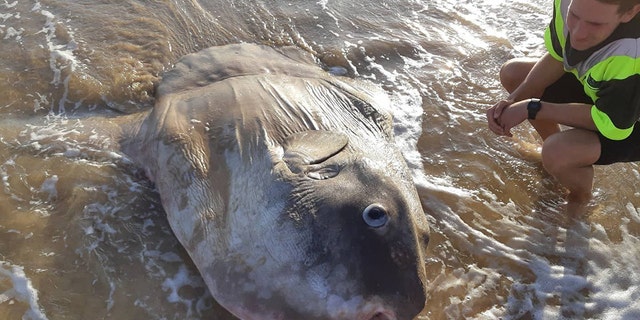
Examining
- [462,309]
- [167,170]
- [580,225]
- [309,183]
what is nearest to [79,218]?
[167,170]

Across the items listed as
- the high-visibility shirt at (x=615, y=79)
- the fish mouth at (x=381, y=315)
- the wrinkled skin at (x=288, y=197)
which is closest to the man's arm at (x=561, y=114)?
the high-visibility shirt at (x=615, y=79)

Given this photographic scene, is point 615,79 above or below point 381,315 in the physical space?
above

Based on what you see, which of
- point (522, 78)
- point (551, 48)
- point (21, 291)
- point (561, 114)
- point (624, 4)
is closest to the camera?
point (21, 291)

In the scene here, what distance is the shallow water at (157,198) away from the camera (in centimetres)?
313

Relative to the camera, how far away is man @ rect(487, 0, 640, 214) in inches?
129

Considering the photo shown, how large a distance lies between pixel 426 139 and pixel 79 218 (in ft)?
8.39

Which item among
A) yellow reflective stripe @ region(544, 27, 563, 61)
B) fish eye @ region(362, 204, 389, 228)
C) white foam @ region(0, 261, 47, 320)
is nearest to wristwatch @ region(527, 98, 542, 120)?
yellow reflective stripe @ region(544, 27, 563, 61)

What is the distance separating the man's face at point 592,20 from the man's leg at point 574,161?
0.62m

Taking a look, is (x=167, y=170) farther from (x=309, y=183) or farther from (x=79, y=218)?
(x=309, y=183)

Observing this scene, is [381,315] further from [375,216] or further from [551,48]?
[551,48]

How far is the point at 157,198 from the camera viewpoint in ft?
11.6

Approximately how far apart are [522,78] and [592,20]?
4.08 feet

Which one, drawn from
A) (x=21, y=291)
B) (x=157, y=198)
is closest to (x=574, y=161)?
(x=157, y=198)

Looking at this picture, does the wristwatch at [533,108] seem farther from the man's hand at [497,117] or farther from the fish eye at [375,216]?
the fish eye at [375,216]
